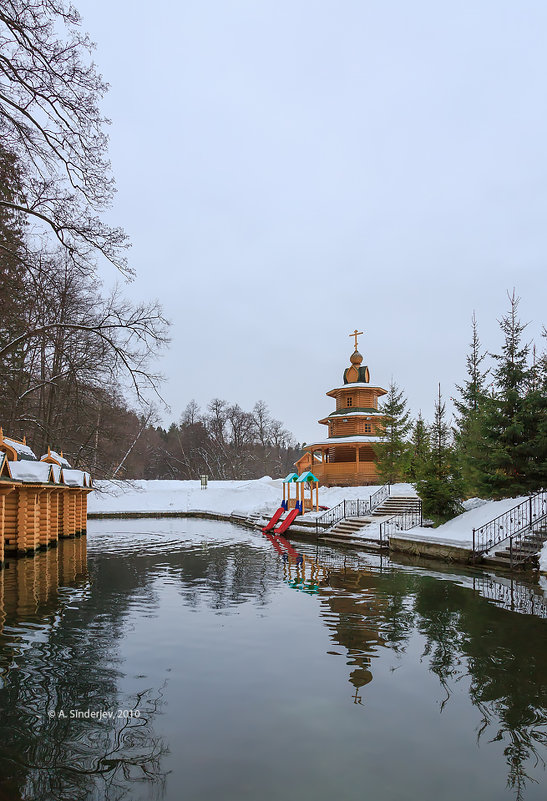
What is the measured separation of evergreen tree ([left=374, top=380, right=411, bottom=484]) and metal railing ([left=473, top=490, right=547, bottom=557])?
14440 millimetres

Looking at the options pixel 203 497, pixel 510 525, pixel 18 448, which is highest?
pixel 18 448

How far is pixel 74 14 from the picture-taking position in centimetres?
827

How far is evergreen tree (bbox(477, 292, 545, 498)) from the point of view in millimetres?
20219

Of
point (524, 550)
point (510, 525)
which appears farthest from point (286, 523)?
point (524, 550)

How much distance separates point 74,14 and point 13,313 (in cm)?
825

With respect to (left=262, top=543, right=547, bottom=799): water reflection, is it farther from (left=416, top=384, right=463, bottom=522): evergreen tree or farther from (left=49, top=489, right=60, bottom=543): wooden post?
(left=49, top=489, right=60, bottom=543): wooden post

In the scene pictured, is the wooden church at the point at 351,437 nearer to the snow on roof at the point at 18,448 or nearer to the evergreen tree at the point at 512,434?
the evergreen tree at the point at 512,434

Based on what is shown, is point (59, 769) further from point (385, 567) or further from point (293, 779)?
point (385, 567)

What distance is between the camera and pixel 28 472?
16828mm

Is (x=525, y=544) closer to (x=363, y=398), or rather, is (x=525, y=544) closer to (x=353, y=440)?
(x=353, y=440)

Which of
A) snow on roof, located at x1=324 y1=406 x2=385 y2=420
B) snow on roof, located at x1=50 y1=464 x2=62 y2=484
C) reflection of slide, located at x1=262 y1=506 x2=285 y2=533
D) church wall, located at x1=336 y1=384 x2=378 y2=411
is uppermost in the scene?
church wall, located at x1=336 y1=384 x2=378 y2=411

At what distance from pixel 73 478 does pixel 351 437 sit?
1009 inches

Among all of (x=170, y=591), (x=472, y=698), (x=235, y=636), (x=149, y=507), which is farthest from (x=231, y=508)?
(x=472, y=698)

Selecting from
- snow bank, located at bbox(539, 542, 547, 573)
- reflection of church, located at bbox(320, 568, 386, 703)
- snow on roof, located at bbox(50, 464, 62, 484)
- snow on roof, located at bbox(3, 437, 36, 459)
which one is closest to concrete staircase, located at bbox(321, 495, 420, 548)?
snow bank, located at bbox(539, 542, 547, 573)
